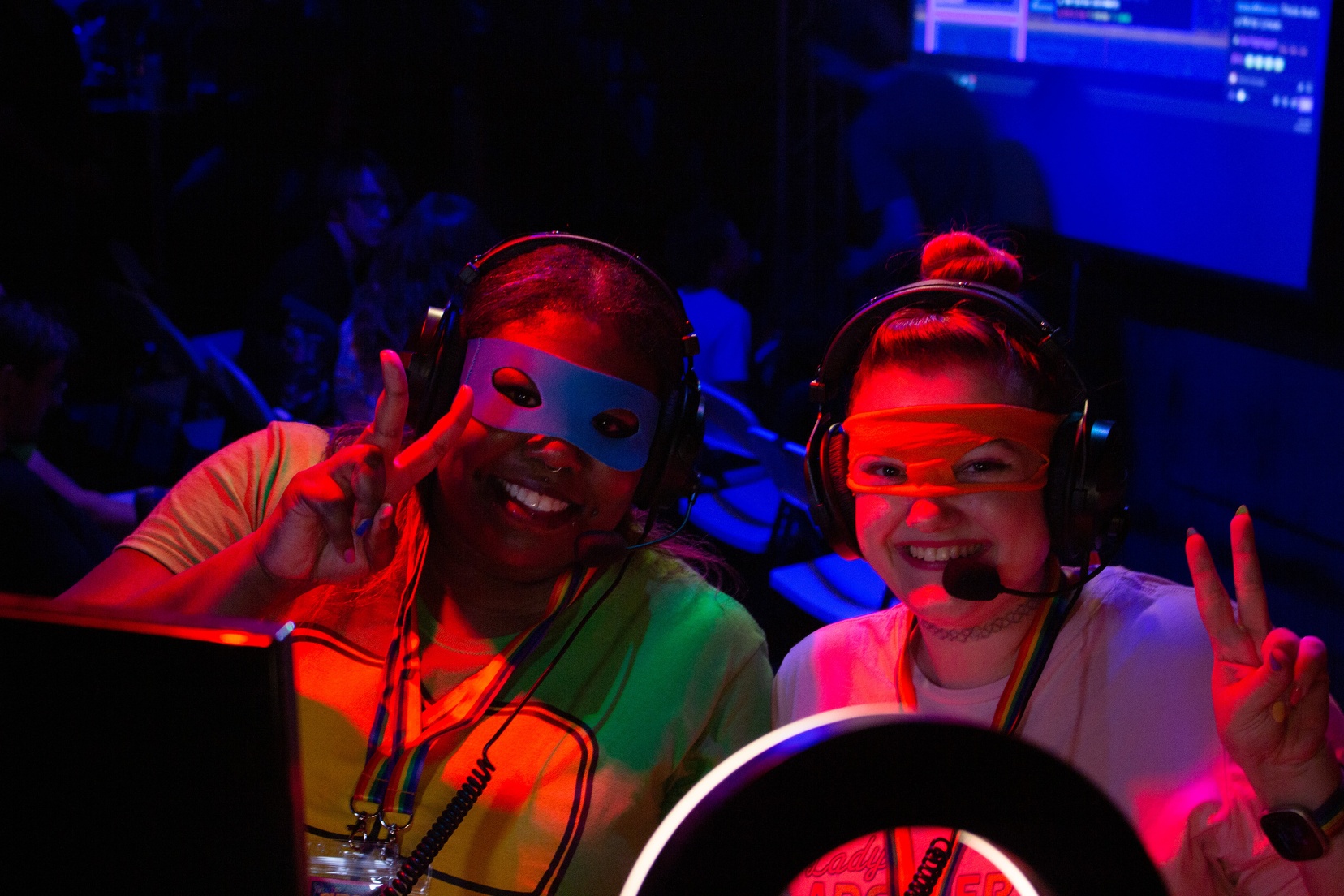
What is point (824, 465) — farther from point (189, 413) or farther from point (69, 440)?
point (69, 440)

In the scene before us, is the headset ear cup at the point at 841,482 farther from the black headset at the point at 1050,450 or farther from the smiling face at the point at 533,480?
the smiling face at the point at 533,480

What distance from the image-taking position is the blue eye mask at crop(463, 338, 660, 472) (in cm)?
157

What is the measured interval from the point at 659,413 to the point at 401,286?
245 centimetres

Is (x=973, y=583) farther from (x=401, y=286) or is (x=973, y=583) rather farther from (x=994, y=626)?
(x=401, y=286)

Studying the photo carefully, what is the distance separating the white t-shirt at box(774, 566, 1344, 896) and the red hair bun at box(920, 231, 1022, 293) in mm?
408

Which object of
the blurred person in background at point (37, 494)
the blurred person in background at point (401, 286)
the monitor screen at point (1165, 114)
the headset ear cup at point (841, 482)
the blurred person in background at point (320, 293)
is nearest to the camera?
the headset ear cup at point (841, 482)

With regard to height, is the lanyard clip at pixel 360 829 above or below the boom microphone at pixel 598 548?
below

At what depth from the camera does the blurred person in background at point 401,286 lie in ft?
12.3

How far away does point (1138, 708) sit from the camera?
1.35 metres

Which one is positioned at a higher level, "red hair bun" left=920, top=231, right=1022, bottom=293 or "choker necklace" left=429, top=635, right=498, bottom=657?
"red hair bun" left=920, top=231, right=1022, bottom=293

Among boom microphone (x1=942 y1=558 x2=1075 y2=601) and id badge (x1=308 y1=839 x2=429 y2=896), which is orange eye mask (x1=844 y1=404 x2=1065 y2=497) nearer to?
boom microphone (x1=942 y1=558 x2=1075 y2=601)

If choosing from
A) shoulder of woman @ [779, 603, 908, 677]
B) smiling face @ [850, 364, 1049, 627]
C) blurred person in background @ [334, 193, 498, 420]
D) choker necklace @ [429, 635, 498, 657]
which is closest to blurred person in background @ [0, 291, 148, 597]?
blurred person in background @ [334, 193, 498, 420]

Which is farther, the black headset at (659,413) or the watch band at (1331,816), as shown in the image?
the black headset at (659,413)

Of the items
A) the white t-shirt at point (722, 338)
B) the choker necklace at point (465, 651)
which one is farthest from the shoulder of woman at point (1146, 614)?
the white t-shirt at point (722, 338)
